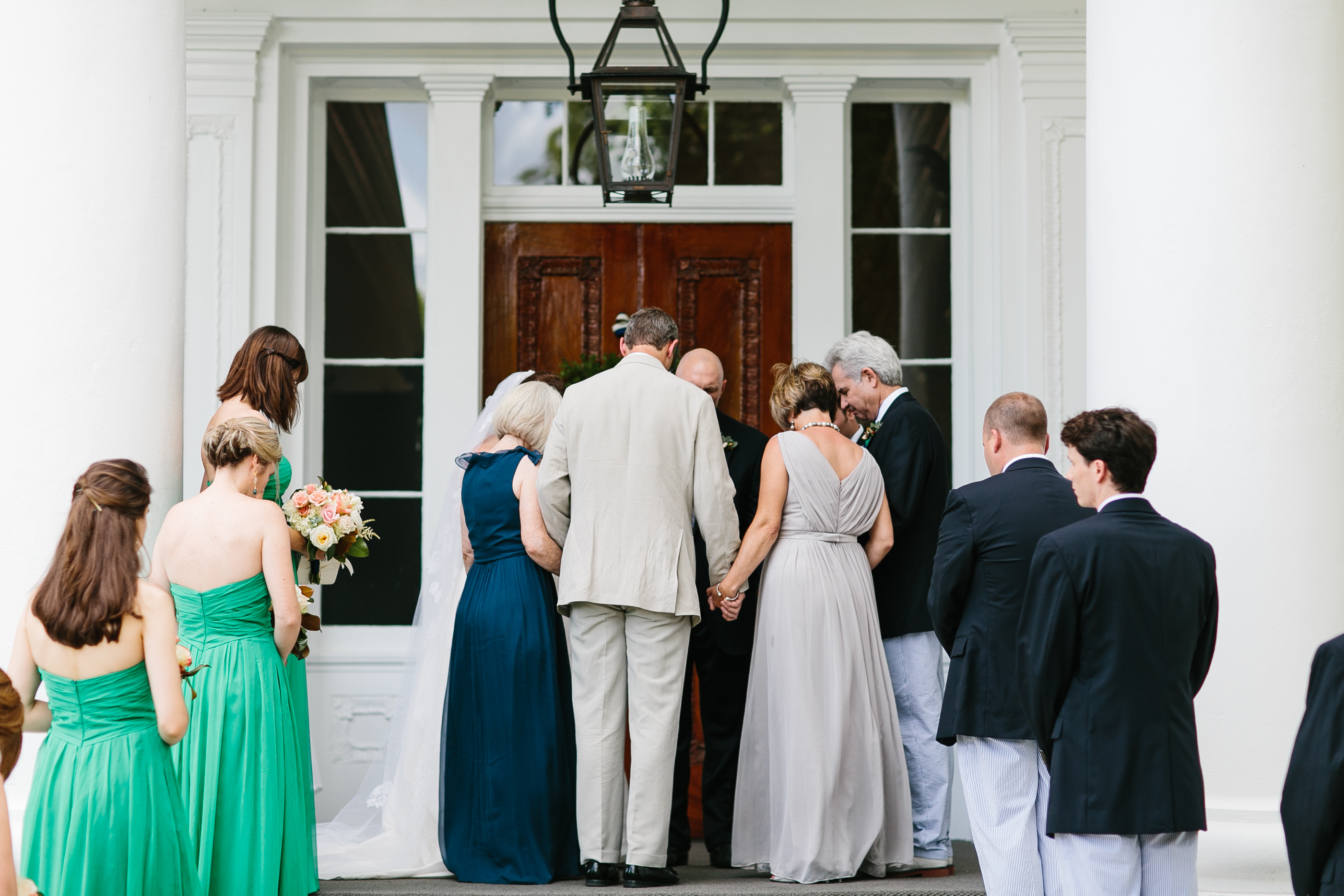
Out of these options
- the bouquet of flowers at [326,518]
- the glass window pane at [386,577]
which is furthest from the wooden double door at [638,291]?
the bouquet of flowers at [326,518]

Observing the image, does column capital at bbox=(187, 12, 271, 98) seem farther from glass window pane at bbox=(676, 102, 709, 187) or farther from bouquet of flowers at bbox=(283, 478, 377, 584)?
bouquet of flowers at bbox=(283, 478, 377, 584)

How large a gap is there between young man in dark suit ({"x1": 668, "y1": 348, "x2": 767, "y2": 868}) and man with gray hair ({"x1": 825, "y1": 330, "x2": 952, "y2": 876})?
0.49 metres

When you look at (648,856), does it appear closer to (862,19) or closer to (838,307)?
(838,307)

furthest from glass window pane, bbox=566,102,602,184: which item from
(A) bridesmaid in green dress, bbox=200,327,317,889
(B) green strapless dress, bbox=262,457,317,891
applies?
(B) green strapless dress, bbox=262,457,317,891

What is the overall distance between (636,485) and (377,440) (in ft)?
8.00

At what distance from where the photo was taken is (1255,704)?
378 cm

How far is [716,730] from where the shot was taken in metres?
4.85

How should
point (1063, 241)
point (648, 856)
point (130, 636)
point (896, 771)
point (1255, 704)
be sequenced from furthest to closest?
point (1063, 241) < point (896, 771) < point (648, 856) < point (1255, 704) < point (130, 636)

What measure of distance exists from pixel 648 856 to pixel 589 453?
4.39ft

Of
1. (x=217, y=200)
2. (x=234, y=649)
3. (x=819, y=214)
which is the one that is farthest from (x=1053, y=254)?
(x=234, y=649)

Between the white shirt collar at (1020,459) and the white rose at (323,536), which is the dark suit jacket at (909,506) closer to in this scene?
the white shirt collar at (1020,459)

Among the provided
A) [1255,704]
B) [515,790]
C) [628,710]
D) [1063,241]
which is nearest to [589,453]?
[628,710]

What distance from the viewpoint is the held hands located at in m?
4.48

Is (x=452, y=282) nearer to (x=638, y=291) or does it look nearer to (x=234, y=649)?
(x=638, y=291)
